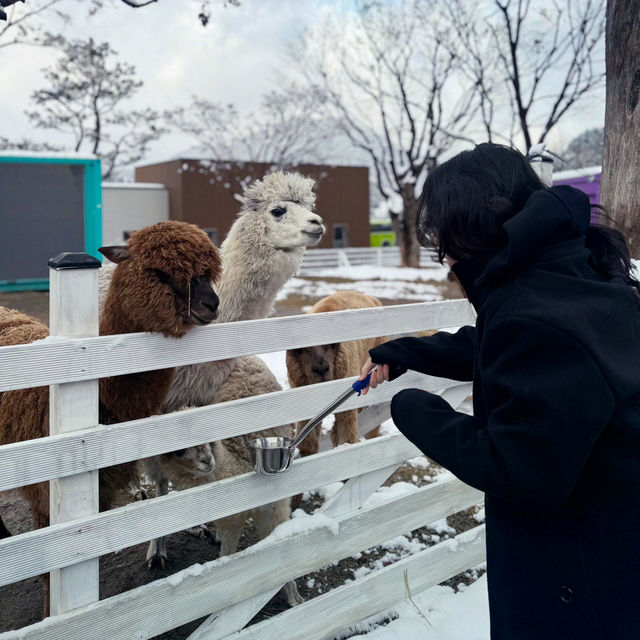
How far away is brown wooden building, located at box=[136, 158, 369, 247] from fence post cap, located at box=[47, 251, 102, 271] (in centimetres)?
2656

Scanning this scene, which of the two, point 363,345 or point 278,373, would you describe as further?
point 278,373

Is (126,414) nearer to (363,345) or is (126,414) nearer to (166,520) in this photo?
(166,520)

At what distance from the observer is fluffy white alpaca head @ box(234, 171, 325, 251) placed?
3.88 metres

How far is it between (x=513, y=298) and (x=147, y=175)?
3348 centimetres

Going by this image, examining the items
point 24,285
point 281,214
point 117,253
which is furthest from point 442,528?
point 24,285

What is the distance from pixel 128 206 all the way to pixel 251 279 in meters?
27.0

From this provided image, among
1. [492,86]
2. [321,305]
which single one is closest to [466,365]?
[321,305]

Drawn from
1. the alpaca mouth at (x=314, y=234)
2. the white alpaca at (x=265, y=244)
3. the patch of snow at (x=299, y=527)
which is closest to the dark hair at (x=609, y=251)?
the patch of snow at (x=299, y=527)

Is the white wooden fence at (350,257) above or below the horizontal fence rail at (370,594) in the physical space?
above

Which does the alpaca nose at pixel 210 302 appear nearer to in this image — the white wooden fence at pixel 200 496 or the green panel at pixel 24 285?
the white wooden fence at pixel 200 496

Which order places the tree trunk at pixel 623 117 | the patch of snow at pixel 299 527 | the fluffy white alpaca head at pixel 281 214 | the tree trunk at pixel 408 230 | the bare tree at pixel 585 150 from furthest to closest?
the bare tree at pixel 585 150 < the tree trunk at pixel 408 230 < the fluffy white alpaca head at pixel 281 214 < the tree trunk at pixel 623 117 < the patch of snow at pixel 299 527

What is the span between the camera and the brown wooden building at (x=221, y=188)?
29.5 m

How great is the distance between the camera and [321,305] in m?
4.76

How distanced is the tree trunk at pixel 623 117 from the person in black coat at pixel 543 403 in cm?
233
